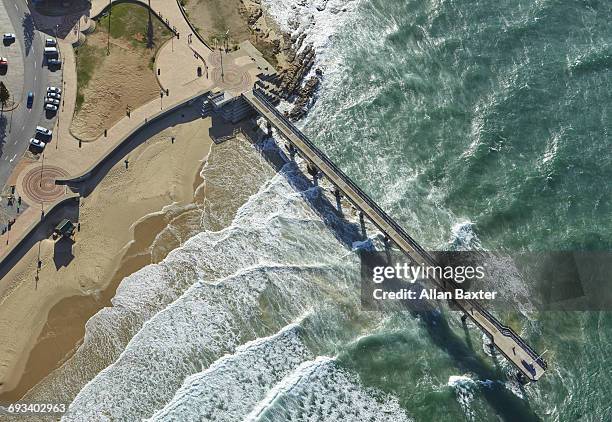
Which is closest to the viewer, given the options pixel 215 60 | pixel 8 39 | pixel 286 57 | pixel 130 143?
pixel 130 143

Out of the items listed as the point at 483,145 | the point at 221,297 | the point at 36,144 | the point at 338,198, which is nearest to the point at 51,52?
the point at 36,144

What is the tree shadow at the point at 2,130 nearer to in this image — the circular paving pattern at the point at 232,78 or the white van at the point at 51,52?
the white van at the point at 51,52

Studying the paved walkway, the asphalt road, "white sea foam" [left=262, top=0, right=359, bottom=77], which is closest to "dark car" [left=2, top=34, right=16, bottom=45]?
the asphalt road

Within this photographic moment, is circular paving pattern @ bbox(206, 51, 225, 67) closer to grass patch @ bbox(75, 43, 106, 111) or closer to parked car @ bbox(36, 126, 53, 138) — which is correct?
grass patch @ bbox(75, 43, 106, 111)

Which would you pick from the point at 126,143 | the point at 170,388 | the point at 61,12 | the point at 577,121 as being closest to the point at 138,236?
the point at 126,143

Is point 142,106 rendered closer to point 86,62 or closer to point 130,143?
point 130,143

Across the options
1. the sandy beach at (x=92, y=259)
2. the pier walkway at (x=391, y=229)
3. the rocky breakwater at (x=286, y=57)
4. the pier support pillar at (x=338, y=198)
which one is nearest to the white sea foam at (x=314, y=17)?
the rocky breakwater at (x=286, y=57)
